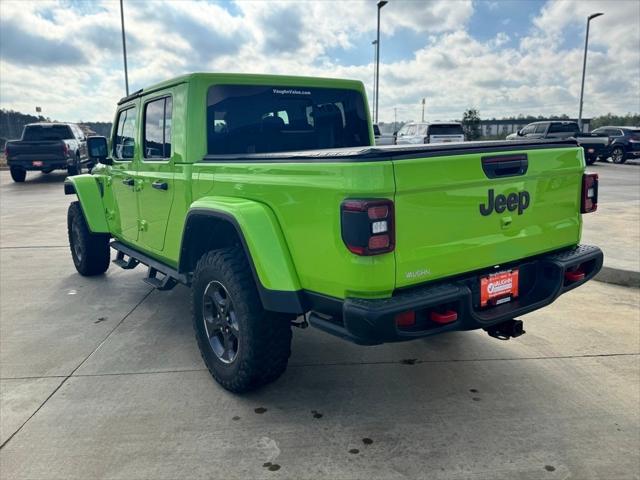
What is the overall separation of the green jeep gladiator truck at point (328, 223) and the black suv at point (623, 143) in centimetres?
2223

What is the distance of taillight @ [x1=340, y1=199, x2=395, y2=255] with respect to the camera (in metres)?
2.35

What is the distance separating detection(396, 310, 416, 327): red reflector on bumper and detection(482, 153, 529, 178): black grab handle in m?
0.85

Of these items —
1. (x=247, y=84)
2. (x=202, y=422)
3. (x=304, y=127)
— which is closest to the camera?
(x=202, y=422)

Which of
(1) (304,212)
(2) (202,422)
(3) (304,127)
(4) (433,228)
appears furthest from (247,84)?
(2) (202,422)

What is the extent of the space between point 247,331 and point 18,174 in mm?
18361

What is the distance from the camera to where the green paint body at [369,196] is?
245cm

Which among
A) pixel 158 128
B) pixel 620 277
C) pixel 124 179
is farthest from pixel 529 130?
pixel 158 128

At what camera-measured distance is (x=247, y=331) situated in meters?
3.04

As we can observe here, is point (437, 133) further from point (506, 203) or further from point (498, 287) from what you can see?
point (498, 287)

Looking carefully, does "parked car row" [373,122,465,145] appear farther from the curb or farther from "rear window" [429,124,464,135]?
the curb

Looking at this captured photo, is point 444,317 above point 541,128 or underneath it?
underneath

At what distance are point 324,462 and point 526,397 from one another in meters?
1.40

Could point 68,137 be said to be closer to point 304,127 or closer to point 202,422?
point 304,127

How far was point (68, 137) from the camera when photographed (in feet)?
60.6
